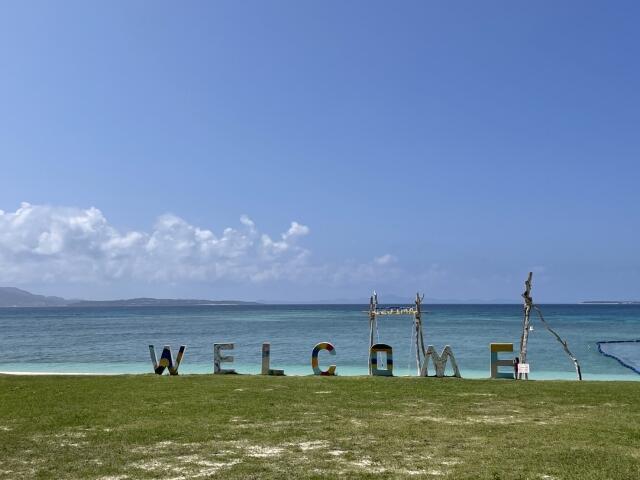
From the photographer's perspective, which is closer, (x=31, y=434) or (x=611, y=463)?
(x=611, y=463)

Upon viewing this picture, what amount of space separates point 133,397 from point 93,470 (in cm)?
955

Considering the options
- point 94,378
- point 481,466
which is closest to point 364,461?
point 481,466

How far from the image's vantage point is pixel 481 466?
11.2 metres

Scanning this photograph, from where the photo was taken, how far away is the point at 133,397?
20.3 m

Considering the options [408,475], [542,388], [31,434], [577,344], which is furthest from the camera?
[577,344]

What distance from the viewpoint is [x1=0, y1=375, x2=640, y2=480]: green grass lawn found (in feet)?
36.5

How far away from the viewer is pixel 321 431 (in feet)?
47.3

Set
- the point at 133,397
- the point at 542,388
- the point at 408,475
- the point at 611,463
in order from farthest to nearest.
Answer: the point at 542,388
the point at 133,397
the point at 611,463
the point at 408,475

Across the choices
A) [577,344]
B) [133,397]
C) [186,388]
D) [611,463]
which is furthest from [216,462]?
[577,344]

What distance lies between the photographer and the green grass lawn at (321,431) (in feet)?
36.5

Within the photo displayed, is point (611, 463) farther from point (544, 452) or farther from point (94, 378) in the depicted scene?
point (94, 378)

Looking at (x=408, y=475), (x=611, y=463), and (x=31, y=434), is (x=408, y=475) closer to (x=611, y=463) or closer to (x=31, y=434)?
(x=611, y=463)

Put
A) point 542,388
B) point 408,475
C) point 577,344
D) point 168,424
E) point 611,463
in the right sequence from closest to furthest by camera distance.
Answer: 1. point 408,475
2. point 611,463
3. point 168,424
4. point 542,388
5. point 577,344

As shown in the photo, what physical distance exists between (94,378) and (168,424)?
12696 mm
